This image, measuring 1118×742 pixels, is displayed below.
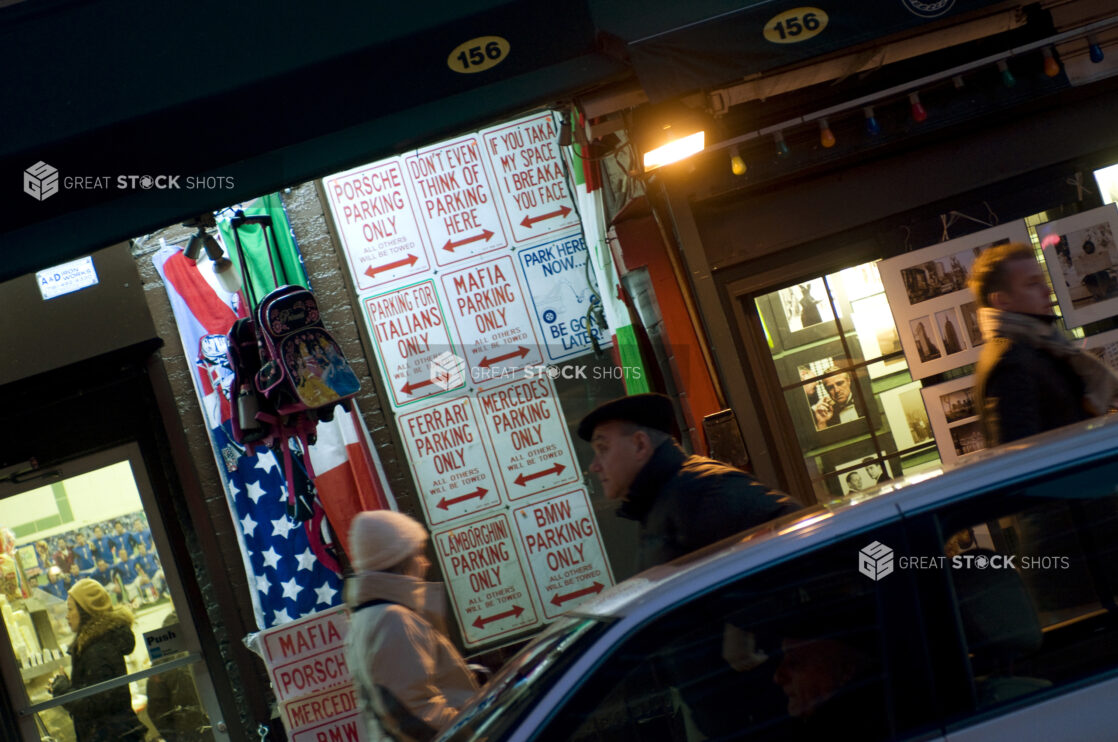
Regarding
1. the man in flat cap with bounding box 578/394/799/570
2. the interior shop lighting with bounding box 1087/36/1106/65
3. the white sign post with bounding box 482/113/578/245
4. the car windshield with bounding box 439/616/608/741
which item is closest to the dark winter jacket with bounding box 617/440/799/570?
the man in flat cap with bounding box 578/394/799/570

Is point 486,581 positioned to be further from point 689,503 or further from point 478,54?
point 689,503

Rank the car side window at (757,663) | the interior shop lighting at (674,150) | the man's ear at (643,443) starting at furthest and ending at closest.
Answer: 1. the interior shop lighting at (674,150)
2. the man's ear at (643,443)
3. the car side window at (757,663)

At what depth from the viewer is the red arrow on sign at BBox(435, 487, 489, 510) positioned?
7.18 meters

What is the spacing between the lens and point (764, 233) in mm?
6410

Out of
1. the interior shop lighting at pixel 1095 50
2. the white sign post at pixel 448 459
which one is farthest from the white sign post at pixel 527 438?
the interior shop lighting at pixel 1095 50

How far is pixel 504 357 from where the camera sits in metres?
7.23

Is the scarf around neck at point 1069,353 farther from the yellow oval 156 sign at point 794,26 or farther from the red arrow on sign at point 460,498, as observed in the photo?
the red arrow on sign at point 460,498

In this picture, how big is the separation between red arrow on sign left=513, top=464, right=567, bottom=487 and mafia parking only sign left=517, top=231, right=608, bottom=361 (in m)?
0.81

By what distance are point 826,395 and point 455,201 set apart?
3.06 m

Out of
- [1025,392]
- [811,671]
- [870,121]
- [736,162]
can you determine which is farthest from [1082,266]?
[811,671]

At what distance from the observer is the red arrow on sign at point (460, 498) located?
23.5ft

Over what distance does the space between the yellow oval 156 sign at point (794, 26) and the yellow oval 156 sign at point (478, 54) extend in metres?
1.41

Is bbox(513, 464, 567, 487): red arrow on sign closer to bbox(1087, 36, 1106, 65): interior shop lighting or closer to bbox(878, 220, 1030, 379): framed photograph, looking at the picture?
bbox(878, 220, 1030, 379): framed photograph

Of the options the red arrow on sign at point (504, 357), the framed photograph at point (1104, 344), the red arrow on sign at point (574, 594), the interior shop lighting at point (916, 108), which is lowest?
the red arrow on sign at point (574, 594)
